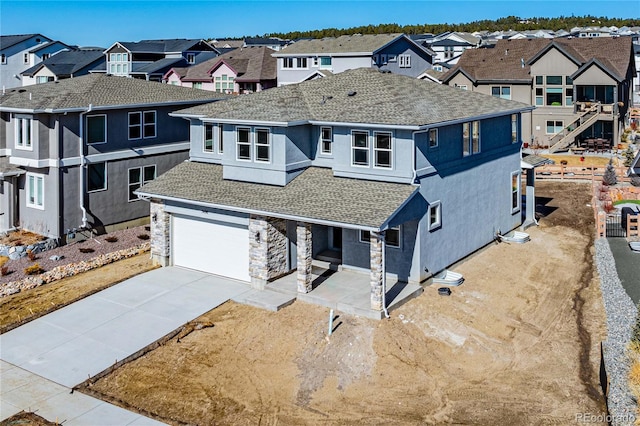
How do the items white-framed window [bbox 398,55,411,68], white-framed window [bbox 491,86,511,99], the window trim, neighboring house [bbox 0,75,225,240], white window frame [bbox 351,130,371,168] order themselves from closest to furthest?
white window frame [bbox 351,130,371,168] < neighboring house [bbox 0,75,225,240] < the window trim < white-framed window [bbox 491,86,511,99] < white-framed window [bbox 398,55,411,68]

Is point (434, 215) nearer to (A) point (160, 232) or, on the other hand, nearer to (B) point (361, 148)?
(B) point (361, 148)

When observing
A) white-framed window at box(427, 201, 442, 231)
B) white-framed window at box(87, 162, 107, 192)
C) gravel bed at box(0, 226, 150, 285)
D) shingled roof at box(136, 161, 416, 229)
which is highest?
white-framed window at box(87, 162, 107, 192)

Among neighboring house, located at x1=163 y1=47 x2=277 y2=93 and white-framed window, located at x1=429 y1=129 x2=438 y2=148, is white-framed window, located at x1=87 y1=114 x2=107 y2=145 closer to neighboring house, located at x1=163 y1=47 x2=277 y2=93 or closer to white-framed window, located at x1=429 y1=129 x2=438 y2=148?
white-framed window, located at x1=429 y1=129 x2=438 y2=148

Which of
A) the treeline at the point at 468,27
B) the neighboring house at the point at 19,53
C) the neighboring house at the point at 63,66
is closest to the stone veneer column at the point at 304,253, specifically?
the neighboring house at the point at 63,66

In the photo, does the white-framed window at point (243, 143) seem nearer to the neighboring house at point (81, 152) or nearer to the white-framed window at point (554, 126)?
the neighboring house at point (81, 152)

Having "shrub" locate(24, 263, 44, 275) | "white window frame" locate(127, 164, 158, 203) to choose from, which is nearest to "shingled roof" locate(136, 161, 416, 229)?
"shrub" locate(24, 263, 44, 275)

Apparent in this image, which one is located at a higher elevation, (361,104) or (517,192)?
(361,104)

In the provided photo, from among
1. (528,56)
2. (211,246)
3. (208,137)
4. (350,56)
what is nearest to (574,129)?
(528,56)

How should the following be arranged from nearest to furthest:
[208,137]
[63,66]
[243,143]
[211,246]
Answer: [243,143], [211,246], [208,137], [63,66]
